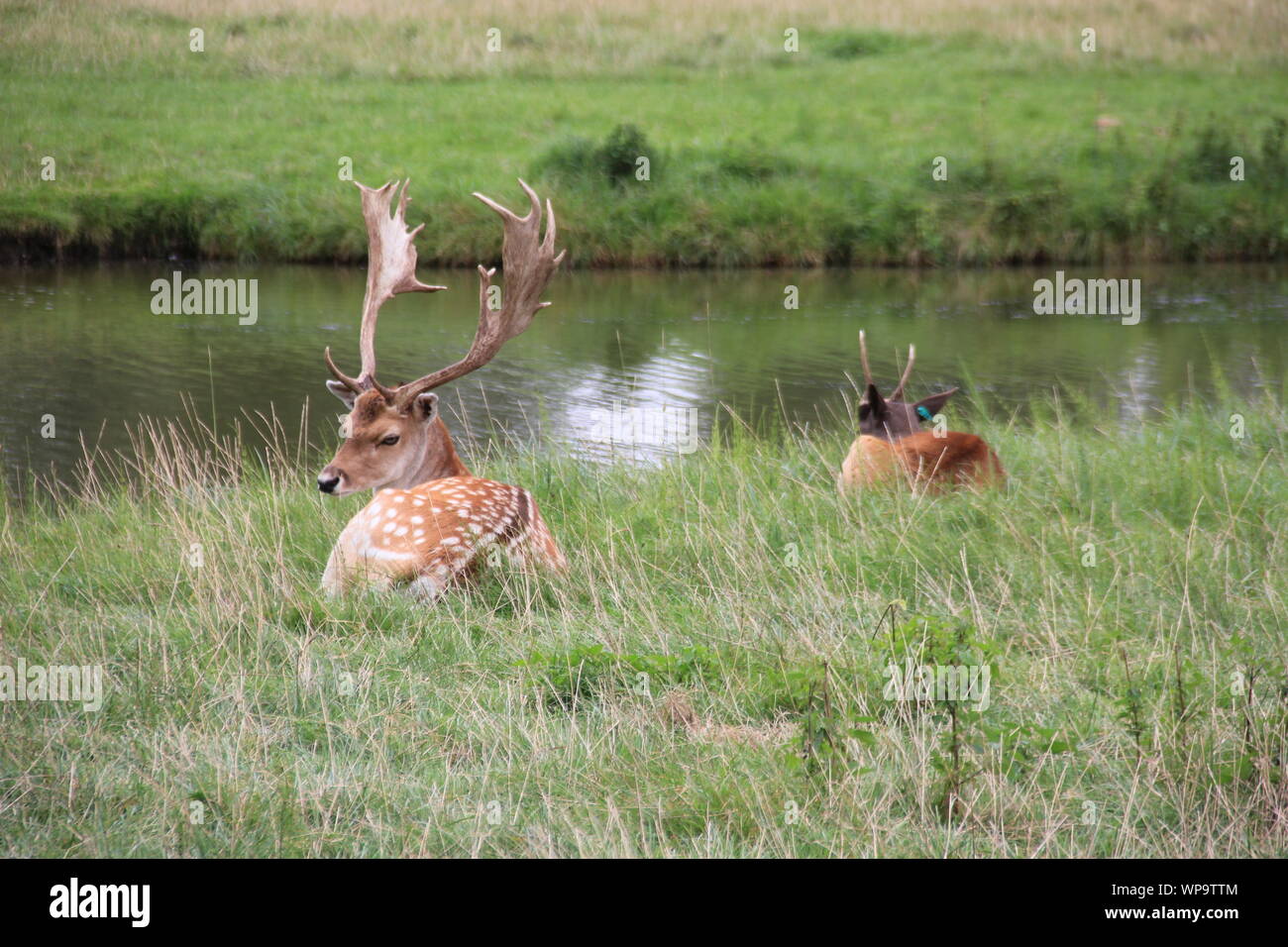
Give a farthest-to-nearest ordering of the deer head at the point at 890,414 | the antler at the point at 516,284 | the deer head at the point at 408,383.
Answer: the deer head at the point at 890,414 → the antler at the point at 516,284 → the deer head at the point at 408,383

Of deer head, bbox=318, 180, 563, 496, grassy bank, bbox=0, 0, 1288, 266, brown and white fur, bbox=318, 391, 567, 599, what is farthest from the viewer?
grassy bank, bbox=0, 0, 1288, 266

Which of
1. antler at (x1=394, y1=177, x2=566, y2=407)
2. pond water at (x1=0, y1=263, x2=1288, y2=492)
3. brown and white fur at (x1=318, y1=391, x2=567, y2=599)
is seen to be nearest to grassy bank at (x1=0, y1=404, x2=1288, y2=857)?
brown and white fur at (x1=318, y1=391, x2=567, y2=599)

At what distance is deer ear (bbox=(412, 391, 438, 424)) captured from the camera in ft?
18.2

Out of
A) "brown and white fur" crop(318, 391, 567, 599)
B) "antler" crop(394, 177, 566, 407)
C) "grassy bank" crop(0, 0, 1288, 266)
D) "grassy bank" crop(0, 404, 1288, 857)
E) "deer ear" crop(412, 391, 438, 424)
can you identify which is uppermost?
"grassy bank" crop(0, 0, 1288, 266)

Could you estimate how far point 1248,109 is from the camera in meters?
22.4

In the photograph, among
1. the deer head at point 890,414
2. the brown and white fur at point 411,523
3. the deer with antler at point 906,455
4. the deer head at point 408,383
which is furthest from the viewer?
the deer head at point 890,414

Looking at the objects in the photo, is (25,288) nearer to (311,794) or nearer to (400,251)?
(400,251)

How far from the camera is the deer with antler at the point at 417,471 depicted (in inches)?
196

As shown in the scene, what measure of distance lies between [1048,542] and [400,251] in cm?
307

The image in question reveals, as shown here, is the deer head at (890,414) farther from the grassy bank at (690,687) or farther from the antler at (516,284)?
the antler at (516,284)

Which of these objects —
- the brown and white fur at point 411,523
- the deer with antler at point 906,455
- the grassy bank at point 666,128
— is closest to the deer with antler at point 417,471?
the brown and white fur at point 411,523

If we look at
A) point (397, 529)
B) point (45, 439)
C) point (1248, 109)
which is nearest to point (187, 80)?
point (45, 439)

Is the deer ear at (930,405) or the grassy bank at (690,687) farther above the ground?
the deer ear at (930,405)

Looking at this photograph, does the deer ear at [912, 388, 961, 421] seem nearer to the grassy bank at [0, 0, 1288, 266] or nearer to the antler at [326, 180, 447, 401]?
the antler at [326, 180, 447, 401]
